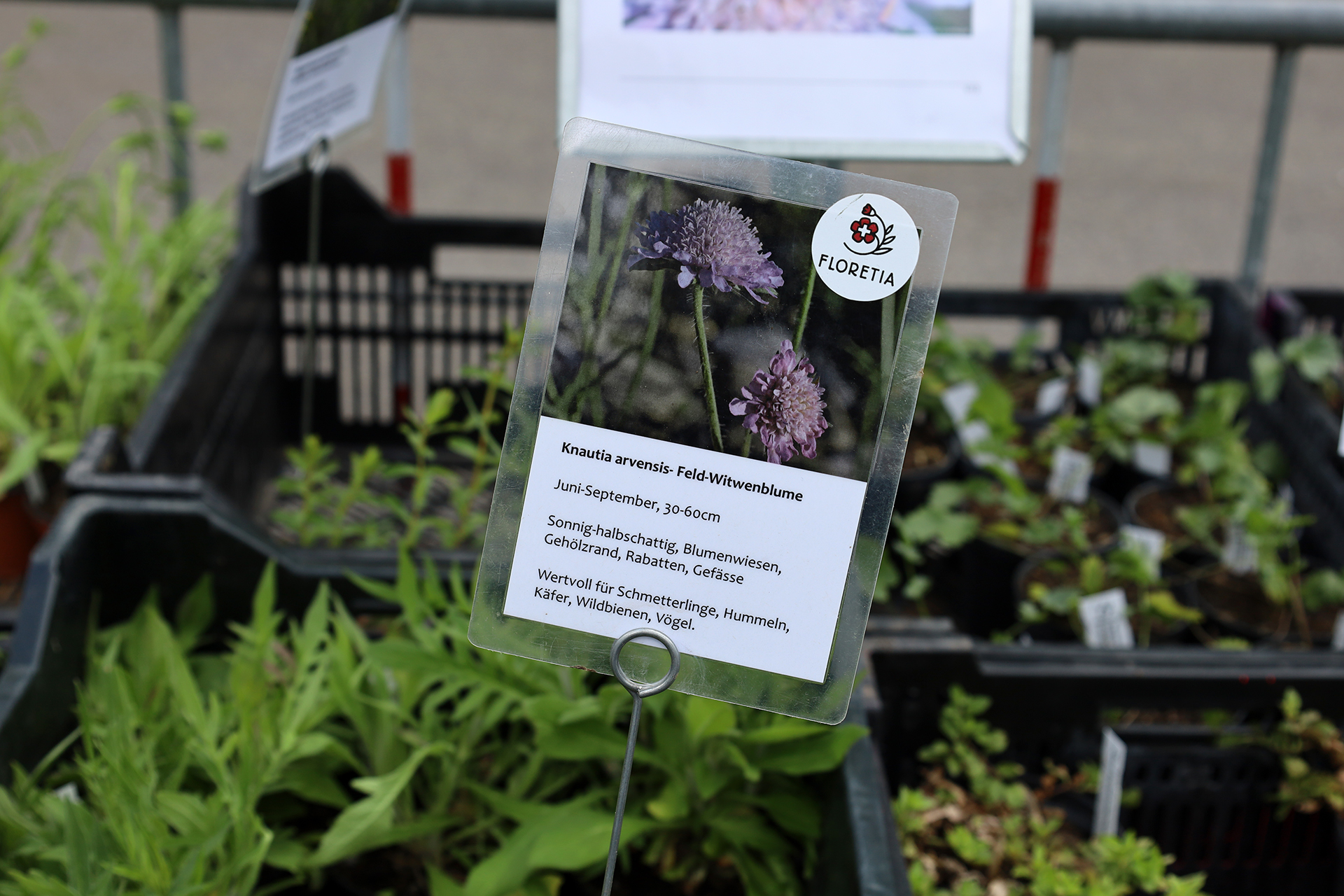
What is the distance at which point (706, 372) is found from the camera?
0.73 metres

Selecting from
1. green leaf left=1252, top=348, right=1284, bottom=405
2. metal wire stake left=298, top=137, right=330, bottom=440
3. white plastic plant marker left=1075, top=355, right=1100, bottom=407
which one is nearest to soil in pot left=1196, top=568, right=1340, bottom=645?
green leaf left=1252, top=348, right=1284, bottom=405

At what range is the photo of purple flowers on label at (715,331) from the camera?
0.73 m

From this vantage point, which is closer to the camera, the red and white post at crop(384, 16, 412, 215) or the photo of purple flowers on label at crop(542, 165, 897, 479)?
the photo of purple flowers on label at crop(542, 165, 897, 479)

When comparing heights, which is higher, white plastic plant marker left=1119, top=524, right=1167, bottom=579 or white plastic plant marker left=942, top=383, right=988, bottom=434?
white plastic plant marker left=942, top=383, right=988, bottom=434

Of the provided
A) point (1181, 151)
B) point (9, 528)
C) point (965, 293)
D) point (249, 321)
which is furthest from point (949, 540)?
point (1181, 151)

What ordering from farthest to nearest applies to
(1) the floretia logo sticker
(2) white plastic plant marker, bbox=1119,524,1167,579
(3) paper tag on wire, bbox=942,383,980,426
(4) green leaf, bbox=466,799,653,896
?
(3) paper tag on wire, bbox=942,383,980,426 → (2) white plastic plant marker, bbox=1119,524,1167,579 → (4) green leaf, bbox=466,799,653,896 → (1) the floretia logo sticker

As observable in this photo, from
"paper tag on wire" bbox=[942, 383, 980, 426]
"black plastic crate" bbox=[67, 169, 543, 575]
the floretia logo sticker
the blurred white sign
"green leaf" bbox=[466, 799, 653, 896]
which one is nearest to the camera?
the floretia logo sticker

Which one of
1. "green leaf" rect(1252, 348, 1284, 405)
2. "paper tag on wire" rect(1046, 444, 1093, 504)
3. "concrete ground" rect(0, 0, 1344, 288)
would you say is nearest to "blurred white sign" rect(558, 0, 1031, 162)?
"paper tag on wire" rect(1046, 444, 1093, 504)

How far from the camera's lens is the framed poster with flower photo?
0.72 meters

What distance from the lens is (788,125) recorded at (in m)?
1.32

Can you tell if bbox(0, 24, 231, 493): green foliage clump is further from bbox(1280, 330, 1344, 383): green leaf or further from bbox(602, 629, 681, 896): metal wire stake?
bbox(1280, 330, 1344, 383): green leaf

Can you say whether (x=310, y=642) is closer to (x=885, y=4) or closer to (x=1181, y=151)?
(x=885, y=4)

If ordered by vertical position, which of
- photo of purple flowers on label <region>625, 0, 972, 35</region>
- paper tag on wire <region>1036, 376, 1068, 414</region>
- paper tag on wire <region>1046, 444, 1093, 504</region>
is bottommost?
paper tag on wire <region>1046, 444, 1093, 504</region>

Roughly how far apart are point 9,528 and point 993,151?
4.01 ft
